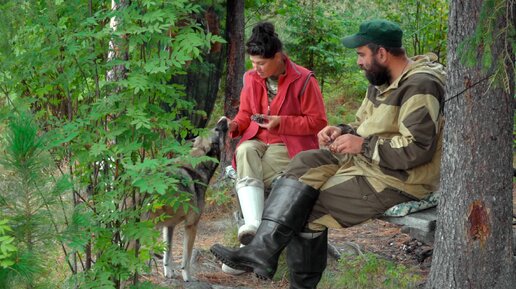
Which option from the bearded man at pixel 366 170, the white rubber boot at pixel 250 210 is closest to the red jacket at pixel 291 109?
the white rubber boot at pixel 250 210

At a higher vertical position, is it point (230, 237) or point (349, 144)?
point (349, 144)

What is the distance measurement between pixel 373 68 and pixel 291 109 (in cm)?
96

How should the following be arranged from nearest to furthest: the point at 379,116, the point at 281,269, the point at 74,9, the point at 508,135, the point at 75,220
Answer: the point at 75,220 → the point at 74,9 → the point at 508,135 → the point at 379,116 → the point at 281,269

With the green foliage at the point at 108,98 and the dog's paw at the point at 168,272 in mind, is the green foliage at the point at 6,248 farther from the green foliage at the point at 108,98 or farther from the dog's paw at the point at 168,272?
the dog's paw at the point at 168,272

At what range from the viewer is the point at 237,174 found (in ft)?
18.4

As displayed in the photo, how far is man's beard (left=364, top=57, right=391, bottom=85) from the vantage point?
5020 mm

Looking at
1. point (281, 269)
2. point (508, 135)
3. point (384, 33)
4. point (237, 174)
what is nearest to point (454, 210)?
point (508, 135)

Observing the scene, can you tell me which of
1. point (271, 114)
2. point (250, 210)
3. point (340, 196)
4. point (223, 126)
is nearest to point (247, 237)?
point (250, 210)

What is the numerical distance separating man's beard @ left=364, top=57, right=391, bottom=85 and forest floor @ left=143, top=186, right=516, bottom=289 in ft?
5.86

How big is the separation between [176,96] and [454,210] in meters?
1.88

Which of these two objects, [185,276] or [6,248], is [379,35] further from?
[6,248]

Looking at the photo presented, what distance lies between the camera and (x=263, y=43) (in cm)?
563

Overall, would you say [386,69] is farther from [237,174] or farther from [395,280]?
[395,280]

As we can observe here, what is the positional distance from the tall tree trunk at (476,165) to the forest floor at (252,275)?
132 cm
